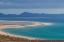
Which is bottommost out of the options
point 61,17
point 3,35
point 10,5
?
point 3,35

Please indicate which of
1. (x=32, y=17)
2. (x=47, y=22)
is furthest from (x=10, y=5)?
(x=47, y=22)

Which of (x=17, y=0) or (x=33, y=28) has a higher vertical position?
(x=17, y=0)

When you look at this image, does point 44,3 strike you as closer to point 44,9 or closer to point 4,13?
point 44,9

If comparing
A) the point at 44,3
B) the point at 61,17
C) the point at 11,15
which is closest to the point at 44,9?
the point at 44,3
